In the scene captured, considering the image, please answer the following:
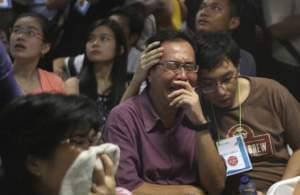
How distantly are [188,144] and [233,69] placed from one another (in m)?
0.46

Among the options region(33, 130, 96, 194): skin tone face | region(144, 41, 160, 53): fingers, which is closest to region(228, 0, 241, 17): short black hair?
region(144, 41, 160, 53): fingers

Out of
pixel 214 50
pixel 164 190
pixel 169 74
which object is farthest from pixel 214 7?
pixel 164 190

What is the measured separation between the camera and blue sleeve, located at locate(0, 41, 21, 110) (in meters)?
1.78

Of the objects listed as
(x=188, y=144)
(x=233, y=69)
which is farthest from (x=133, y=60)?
(x=188, y=144)

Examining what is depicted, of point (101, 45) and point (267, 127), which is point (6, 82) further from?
point (101, 45)

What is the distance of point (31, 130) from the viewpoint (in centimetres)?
163

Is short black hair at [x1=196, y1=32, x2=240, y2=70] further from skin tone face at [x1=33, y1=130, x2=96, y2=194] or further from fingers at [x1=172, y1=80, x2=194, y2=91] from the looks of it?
skin tone face at [x1=33, y1=130, x2=96, y2=194]

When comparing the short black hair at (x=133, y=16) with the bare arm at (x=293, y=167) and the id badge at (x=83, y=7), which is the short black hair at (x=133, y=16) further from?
the bare arm at (x=293, y=167)

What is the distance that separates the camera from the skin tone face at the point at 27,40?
349 cm

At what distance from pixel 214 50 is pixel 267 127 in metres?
0.41

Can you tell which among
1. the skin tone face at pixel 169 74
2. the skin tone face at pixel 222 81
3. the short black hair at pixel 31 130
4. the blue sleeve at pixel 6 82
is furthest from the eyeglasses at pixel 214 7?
the short black hair at pixel 31 130

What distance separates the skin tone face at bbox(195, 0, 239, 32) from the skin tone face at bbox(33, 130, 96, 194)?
210 centimetres

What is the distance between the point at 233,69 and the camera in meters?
2.90

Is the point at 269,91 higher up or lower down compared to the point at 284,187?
higher up
